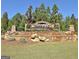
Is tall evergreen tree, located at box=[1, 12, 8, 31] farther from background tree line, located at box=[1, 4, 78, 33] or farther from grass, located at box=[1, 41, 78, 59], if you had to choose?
grass, located at box=[1, 41, 78, 59]

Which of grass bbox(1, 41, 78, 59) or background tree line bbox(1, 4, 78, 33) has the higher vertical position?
background tree line bbox(1, 4, 78, 33)

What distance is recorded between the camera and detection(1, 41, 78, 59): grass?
3483mm

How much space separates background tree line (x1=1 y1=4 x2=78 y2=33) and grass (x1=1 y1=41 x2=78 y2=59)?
0.24 metres

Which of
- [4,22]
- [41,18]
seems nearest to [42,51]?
[41,18]

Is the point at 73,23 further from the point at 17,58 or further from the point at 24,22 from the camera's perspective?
the point at 17,58

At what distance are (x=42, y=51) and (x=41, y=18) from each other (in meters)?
0.43

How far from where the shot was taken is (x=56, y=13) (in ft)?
11.6

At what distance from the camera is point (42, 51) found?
3.50 metres

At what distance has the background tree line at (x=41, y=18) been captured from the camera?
3.50 metres

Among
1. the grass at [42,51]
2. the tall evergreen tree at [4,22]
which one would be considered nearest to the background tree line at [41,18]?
the tall evergreen tree at [4,22]

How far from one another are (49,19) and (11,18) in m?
0.50

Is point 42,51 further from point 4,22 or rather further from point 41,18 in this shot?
point 4,22

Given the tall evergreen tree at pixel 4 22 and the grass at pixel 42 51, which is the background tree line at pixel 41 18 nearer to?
the tall evergreen tree at pixel 4 22

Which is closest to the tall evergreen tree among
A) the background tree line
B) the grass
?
the background tree line
